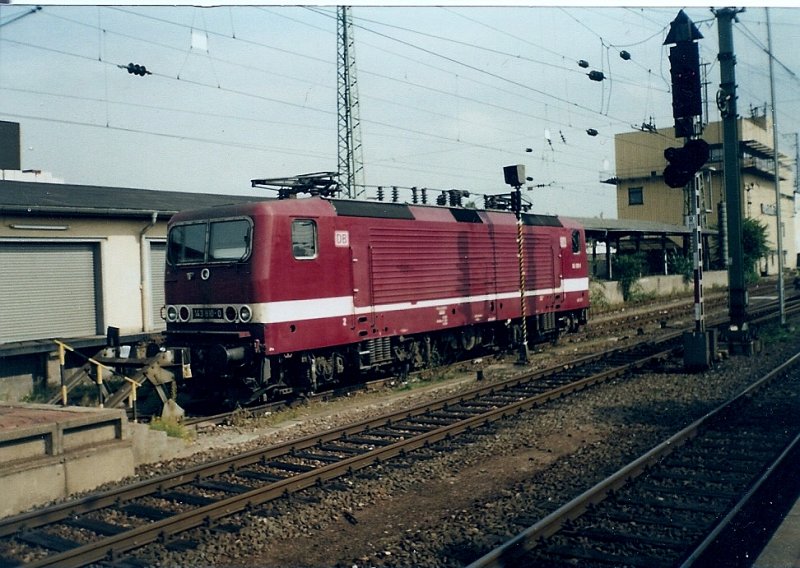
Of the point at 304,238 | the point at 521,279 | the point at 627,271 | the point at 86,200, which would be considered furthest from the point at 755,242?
the point at 86,200

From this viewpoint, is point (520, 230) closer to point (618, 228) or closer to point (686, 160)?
point (686, 160)

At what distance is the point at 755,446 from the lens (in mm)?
8375

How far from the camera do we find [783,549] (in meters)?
5.09

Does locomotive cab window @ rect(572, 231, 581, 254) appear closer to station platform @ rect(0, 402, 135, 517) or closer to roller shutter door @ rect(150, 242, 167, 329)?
roller shutter door @ rect(150, 242, 167, 329)

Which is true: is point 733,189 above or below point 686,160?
below

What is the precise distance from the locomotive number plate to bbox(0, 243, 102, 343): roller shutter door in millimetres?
3665

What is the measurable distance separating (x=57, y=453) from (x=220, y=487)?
160 centimetres

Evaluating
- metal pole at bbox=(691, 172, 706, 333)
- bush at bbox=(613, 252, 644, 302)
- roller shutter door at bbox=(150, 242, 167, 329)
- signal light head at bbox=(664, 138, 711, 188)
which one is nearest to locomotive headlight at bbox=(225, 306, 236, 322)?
roller shutter door at bbox=(150, 242, 167, 329)

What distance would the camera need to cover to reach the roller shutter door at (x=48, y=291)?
1281 cm

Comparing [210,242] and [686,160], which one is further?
[686,160]

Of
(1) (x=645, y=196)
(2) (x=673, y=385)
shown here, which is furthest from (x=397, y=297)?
(1) (x=645, y=196)

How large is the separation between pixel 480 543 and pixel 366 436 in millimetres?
4001

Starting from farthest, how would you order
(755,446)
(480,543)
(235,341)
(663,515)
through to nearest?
(235,341) → (755,446) → (663,515) → (480,543)

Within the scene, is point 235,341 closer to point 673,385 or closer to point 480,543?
point 480,543
